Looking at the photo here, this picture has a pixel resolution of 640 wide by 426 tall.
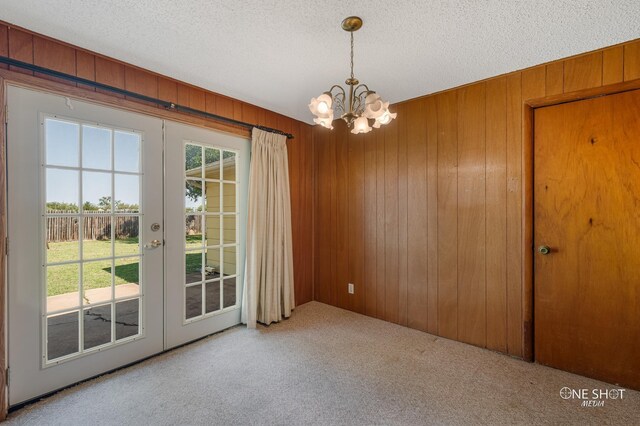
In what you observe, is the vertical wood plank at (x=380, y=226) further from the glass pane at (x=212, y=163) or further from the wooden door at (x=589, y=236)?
the glass pane at (x=212, y=163)

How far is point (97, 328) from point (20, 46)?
2.20m

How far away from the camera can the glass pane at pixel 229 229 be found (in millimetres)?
3029

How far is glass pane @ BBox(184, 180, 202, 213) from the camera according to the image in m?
2.69

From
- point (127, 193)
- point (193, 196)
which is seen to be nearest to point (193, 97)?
point (193, 196)

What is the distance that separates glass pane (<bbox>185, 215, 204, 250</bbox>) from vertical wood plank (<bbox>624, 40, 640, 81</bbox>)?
3625 millimetres

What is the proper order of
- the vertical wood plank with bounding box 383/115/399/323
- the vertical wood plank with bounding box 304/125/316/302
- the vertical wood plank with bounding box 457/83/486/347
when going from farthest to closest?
the vertical wood plank with bounding box 304/125/316/302, the vertical wood plank with bounding box 383/115/399/323, the vertical wood plank with bounding box 457/83/486/347

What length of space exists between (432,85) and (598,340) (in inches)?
97.9

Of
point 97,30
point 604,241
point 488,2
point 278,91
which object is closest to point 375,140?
point 278,91

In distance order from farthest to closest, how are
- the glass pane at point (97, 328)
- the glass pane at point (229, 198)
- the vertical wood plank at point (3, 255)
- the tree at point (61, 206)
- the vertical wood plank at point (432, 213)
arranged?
the glass pane at point (229, 198) → the vertical wood plank at point (432, 213) → the glass pane at point (97, 328) → the tree at point (61, 206) → the vertical wood plank at point (3, 255)

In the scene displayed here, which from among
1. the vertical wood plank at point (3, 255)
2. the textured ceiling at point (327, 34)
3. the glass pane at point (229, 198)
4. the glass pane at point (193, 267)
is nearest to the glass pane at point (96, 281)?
the vertical wood plank at point (3, 255)

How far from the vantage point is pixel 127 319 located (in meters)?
2.58

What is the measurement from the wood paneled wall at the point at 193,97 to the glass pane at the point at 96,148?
32 centimetres

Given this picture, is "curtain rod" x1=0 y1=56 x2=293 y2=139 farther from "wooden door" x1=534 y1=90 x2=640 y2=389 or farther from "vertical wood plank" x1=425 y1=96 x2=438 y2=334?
"wooden door" x1=534 y1=90 x2=640 y2=389

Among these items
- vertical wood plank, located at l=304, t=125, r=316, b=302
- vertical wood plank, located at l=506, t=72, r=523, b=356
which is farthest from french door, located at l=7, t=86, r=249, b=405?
vertical wood plank, located at l=506, t=72, r=523, b=356
